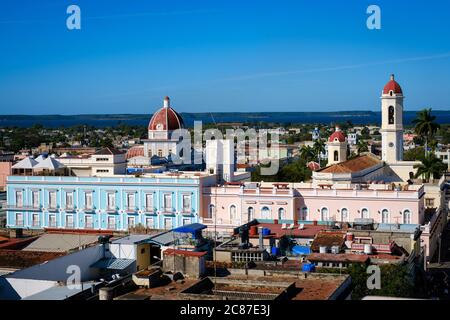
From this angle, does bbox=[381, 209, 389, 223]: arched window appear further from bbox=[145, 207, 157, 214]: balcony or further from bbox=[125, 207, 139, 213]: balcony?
bbox=[125, 207, 139, 213]: balcony

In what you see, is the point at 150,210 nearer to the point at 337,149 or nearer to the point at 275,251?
the point at 337,149

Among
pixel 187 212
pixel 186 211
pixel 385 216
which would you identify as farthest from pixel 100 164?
pixel 385 216

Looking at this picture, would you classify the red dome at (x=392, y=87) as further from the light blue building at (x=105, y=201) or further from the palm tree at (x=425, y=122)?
the light blue building at (x=105, y=201)

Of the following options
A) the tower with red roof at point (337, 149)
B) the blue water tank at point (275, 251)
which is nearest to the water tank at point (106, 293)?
the blue water tank at point (275, 251)
